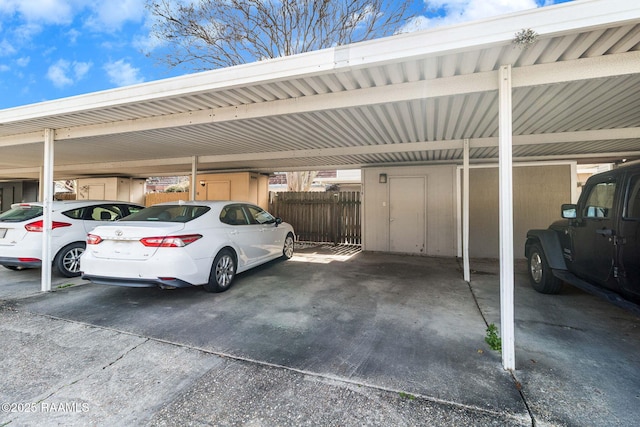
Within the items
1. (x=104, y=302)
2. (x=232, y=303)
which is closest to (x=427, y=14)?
(x=232, y=303)

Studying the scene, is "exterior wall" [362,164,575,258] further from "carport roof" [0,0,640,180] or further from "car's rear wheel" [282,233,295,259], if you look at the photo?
"car's rear wheel" [282,233,295,259]

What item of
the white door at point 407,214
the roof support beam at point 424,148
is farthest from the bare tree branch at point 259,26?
the white door at point 407,214

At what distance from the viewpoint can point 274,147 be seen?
21.3 ft

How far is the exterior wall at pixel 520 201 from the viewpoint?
24.2 ft

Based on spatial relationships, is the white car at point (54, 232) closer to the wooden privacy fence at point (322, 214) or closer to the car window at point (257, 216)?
the car window at point (257, 216)

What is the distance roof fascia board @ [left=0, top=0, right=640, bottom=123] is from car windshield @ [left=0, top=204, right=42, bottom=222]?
7.75 ft

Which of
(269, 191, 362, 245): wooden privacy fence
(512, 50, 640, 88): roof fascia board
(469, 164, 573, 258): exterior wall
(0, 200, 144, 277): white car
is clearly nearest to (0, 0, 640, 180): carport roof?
(512, 50, 640, 88): roof fascia board

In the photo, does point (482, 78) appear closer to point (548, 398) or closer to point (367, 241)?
point (548, 398)

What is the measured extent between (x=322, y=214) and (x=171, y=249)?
22.6 ft

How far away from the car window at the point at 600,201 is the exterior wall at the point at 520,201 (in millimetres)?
3991

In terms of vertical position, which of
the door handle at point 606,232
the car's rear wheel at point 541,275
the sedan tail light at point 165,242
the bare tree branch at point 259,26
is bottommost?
the car's rear wheel at point 541,275

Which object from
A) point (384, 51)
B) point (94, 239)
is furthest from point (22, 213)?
point (384, 51)

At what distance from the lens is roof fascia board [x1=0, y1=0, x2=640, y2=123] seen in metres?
2.04

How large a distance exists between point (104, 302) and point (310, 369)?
3.36m
